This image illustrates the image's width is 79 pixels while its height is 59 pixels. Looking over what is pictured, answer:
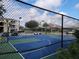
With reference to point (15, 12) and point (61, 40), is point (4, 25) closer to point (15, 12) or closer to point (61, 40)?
point (15, 12)

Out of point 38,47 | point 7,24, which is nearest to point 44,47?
point 38,47

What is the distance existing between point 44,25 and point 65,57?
75.7 inches

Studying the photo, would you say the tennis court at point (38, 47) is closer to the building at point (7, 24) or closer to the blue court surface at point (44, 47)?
the blue court surface at point (44, 47)

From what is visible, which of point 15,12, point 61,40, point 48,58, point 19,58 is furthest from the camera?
point 19,58

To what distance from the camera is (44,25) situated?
5180 millimetres

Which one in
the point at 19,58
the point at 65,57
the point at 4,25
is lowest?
the point at 19,58

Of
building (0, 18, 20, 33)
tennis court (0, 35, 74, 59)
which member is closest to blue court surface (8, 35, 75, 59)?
tennis court (0, 35, 74, 59)

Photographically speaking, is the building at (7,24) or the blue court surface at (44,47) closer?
the building at (7,24)

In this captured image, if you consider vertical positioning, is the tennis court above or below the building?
below

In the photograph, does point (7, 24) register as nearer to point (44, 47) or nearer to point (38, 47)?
point (44, 47)

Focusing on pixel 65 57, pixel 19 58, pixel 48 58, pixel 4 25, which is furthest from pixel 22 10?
pixel 19 58

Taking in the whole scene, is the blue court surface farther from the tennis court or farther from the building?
the building

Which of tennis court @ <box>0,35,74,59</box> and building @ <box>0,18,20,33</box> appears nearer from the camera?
building @ <box>0,18,20,33</box>

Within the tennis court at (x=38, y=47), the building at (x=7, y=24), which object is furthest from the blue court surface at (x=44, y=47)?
the building at (x=7, y=24)
